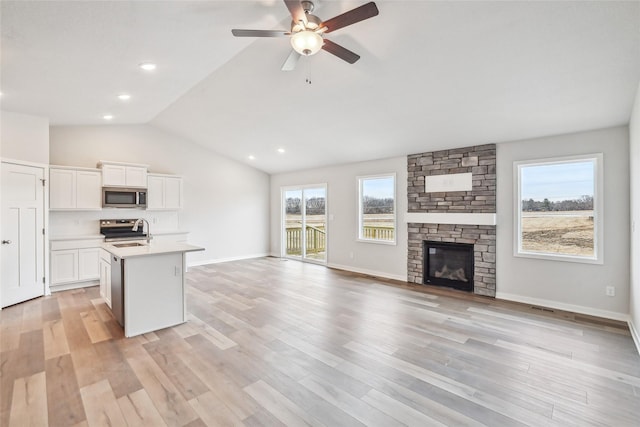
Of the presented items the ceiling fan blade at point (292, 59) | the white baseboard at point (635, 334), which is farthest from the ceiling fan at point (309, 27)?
the white baseboard at point (635, 334)

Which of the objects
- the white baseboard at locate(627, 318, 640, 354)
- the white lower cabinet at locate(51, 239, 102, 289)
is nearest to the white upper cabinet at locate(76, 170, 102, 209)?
the white lower cabinet at locate(51, 239, 102, 289)

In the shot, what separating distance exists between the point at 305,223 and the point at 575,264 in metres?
5.53

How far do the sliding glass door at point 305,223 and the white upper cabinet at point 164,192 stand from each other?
2.81m

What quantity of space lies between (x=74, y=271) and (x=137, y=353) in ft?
11.2

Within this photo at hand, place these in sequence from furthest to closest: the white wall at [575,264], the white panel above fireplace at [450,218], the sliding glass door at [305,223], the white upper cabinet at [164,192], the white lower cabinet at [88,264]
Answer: the sliding glass door at [305,223], the white upper cabinet at [164,192], the white lower cabinet at [88,264], the white panel above fireplace at [450,218], the white wall at [575,264]

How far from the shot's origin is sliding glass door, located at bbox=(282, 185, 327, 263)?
7551 mm

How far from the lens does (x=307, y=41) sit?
239 centimetres

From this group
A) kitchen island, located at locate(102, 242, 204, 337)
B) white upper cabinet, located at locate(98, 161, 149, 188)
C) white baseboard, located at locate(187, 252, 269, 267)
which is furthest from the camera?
white baseboard, located at locate(187, 252, 269, 267)

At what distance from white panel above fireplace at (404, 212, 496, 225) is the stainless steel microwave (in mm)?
5251

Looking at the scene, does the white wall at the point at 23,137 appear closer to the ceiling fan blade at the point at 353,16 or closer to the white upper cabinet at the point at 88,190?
the white upper cabinet at the point at 88,190

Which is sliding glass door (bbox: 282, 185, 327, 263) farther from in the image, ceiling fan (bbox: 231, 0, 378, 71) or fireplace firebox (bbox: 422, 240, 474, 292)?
ceiling fan (bbox: 231, 0, 378, 71)

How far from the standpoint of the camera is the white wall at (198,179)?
5.79 metres

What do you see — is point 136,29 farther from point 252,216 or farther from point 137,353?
point 252,216

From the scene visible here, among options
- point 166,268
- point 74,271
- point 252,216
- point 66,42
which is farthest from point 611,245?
point 74,271
